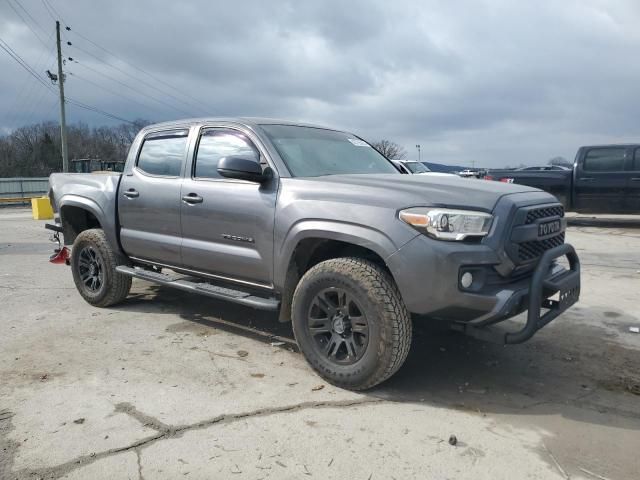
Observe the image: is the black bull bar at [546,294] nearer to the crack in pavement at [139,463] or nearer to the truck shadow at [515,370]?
the truck shadow at [515,370]

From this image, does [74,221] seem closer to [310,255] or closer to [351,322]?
[310,255]

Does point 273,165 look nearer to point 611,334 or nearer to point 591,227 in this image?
point 611,334

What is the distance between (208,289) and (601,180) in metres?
11.5

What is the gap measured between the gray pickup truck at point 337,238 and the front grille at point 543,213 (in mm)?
16

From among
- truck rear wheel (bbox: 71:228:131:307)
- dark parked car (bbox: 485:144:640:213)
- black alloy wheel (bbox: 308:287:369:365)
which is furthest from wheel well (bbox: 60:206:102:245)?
dark parked car (bbox: 485:144:640:213)

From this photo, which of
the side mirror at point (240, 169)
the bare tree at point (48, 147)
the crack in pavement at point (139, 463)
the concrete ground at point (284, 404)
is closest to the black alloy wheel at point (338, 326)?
the concrete ground at point (284, 404)

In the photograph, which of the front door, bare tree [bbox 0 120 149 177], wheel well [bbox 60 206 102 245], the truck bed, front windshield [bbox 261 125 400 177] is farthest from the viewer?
bare tree [bbox 0 120 149 177]

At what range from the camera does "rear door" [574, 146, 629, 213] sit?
497 inches

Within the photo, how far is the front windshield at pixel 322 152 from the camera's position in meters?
4.23

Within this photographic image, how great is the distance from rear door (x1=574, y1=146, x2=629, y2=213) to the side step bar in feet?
36.9

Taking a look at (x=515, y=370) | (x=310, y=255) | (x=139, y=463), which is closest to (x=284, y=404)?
(x=139, y=463)

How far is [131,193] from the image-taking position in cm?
514

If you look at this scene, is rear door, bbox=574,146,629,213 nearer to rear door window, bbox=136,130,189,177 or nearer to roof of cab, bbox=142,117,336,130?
roof of cab, bbox=142,117,336,130

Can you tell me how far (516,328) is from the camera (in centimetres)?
493
